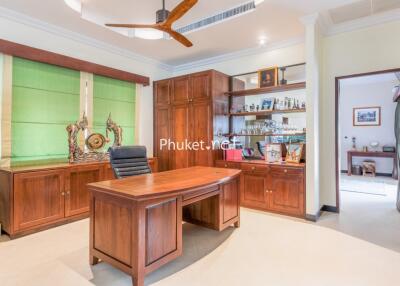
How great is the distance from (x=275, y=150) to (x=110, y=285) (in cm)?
319

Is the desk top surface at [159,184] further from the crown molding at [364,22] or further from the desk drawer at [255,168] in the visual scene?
the crown molding at [364,22]

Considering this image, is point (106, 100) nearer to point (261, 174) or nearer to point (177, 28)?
point (177, 28)

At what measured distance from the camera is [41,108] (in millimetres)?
3543

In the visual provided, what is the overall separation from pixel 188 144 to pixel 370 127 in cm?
593

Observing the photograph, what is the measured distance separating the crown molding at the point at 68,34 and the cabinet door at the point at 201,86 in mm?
1283

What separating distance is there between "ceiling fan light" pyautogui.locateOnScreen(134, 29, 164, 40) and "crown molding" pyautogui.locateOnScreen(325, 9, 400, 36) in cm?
275

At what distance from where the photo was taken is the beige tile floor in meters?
2.07

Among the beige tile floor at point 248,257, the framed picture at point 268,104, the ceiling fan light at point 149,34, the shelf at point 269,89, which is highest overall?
the ceiling fan light at point 149,34

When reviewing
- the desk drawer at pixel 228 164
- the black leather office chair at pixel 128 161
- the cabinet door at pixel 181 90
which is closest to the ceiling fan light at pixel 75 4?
the black leather office chair at pixel 128 161

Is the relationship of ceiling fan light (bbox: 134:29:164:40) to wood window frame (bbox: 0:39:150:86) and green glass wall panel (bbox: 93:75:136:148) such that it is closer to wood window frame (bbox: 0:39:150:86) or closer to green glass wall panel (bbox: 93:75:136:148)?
wood window frame (bbox: 0:39:150:86)

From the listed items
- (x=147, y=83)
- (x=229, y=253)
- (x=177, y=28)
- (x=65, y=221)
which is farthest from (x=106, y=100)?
(x=229, y=253)

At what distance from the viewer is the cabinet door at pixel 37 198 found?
2.87m

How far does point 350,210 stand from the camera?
3928 millimetres

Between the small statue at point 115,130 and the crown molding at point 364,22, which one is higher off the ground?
the crown molding at point 364,22
